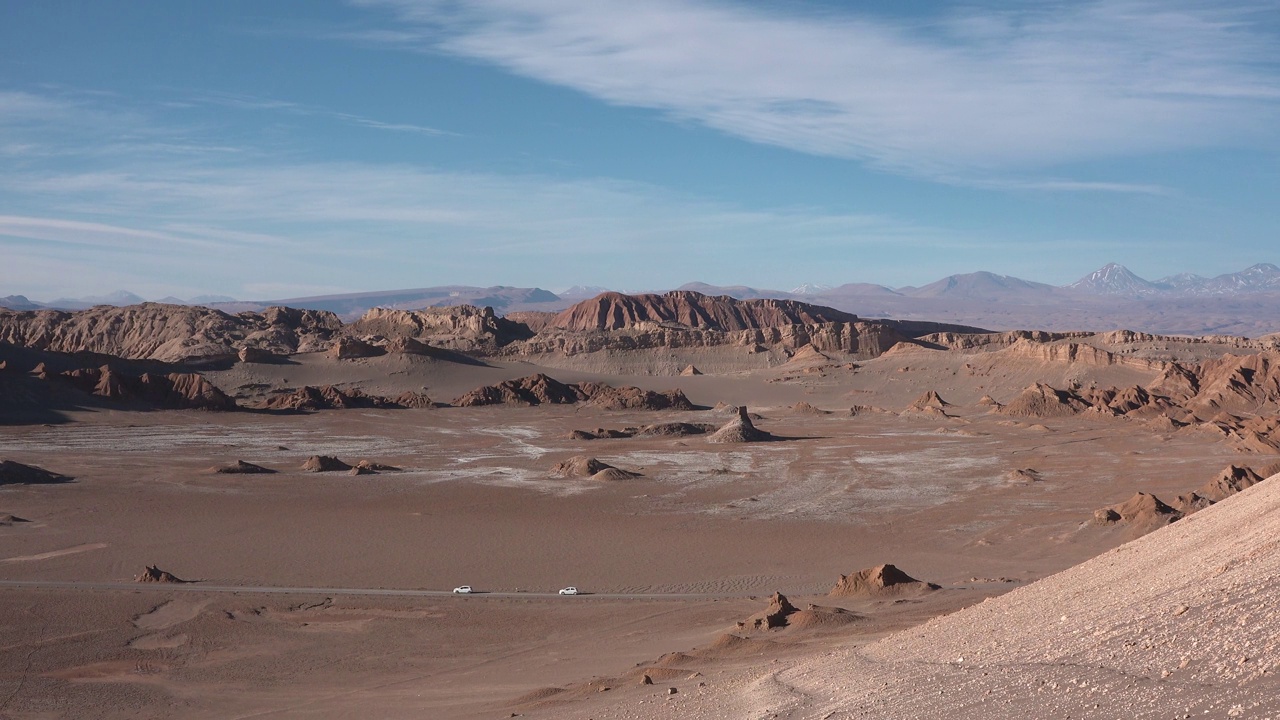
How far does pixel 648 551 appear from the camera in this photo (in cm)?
2183

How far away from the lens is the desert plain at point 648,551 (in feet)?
28.6

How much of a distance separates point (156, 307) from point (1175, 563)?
91.9 m

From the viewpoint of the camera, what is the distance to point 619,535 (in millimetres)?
23516

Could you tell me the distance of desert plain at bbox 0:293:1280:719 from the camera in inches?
343

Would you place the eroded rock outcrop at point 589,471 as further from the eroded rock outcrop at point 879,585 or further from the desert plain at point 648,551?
the eroded rock outcrop at point 879,585

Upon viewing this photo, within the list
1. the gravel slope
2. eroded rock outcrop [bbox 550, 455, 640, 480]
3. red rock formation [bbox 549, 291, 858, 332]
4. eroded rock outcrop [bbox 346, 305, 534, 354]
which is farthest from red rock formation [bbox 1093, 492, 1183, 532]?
red rock formation [bbox 549, 291, 858, 332]

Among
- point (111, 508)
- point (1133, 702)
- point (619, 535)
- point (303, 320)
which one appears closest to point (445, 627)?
point (619, 535)

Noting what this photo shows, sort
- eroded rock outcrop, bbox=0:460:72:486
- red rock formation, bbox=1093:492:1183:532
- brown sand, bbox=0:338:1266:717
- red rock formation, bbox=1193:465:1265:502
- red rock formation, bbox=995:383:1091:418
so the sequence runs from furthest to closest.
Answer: red rock formation, bbox=995:383:1091:418 → eroded rock outcrop, bbox=0:460:72:486 → red rock formation, bbox=1193:465:1265:502 → red rock formation, bbox=1093:492:1183:532 → brown sand, bbox=0:338:1266:717

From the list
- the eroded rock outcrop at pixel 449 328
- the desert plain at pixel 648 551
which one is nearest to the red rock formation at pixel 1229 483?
the desert plain at pixel 648 551

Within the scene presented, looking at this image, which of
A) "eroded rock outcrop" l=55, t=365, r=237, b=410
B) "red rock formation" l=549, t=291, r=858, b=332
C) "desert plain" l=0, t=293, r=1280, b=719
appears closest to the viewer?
"desert plain" l=0, t=293, r=1280, b=719

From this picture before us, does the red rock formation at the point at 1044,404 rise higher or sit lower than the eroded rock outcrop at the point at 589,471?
higher

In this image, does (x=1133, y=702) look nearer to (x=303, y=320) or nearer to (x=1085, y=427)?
(x=1085, y=427)

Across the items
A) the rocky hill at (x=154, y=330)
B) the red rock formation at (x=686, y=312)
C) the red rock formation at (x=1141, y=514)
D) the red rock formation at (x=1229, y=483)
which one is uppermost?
the red rock formation at (x=686, y=312)

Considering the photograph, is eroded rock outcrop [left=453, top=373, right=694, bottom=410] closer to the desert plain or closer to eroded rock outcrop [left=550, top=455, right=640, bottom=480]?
the desert plain
